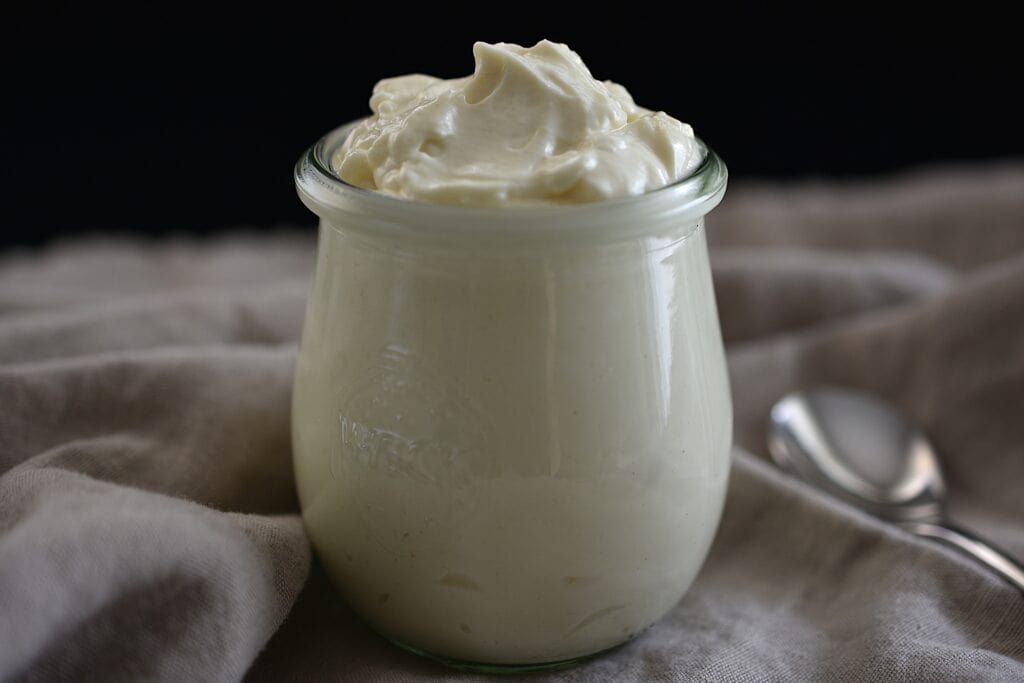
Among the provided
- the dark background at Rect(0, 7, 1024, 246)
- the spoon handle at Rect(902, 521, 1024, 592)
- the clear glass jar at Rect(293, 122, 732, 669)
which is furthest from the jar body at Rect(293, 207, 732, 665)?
the dark background at Rect(0, 7, 1024, 246)

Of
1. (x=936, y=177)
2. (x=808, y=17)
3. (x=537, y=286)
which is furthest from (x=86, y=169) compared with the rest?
(x=537, y=286)

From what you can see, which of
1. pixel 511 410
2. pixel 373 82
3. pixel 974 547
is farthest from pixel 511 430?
pixel 373 82

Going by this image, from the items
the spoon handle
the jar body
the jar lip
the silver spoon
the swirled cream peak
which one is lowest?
the silver spoon

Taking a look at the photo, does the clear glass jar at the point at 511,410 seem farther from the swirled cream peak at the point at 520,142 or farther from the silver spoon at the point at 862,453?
the silver spoon at the point at 862,453

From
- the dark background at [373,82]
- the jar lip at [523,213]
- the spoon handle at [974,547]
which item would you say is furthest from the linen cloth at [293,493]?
the dark background at [373,82]

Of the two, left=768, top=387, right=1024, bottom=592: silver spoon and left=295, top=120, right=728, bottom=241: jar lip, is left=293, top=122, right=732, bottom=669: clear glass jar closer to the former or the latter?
left=295, top=120, right=728, bottom=241: jar lip

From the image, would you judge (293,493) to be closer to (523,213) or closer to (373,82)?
(523,213)
